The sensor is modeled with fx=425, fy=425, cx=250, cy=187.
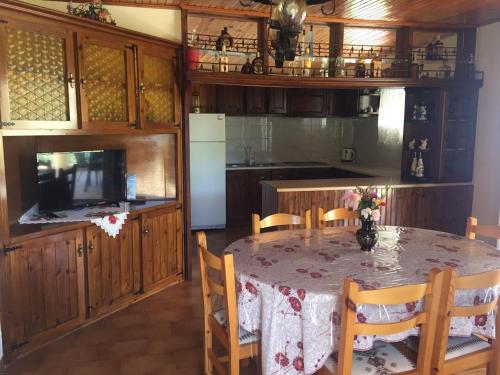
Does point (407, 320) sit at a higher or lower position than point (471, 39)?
lower

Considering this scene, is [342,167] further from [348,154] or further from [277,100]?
[277,100]

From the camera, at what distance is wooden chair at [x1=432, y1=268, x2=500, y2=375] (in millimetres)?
1728

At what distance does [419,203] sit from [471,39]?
1.76 m

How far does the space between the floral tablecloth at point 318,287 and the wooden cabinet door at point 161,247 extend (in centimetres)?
127

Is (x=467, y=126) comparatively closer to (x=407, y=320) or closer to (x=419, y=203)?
(x=419, y=203)

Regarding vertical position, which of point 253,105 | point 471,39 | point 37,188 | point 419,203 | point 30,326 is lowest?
point 30,326

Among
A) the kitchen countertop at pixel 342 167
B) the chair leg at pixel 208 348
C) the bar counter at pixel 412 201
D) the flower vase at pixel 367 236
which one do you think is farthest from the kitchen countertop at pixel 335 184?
the chair leg at pixel 208 348

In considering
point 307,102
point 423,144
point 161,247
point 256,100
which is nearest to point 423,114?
point 423,144

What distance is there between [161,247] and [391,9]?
290 cm

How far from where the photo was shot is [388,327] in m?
1.66

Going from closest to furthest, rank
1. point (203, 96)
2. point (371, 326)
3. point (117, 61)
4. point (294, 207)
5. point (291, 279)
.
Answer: point (371, 326), point (291, 279), point (117, 61), point (294, 207), point (203, 96)

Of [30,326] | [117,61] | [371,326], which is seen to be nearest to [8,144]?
[117,61]

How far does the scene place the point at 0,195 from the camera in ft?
8.00

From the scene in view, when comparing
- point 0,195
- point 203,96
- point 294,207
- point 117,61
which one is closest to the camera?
point 0,195
